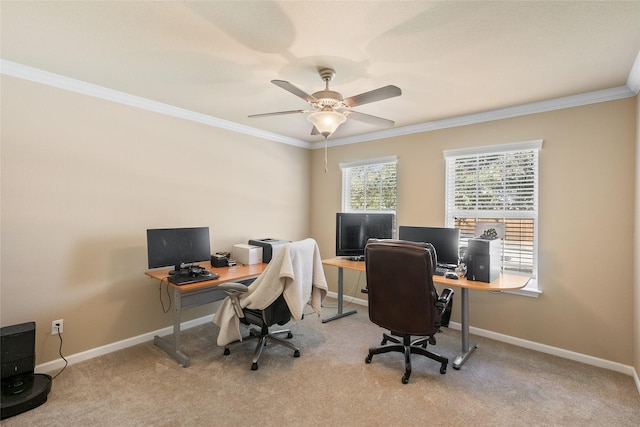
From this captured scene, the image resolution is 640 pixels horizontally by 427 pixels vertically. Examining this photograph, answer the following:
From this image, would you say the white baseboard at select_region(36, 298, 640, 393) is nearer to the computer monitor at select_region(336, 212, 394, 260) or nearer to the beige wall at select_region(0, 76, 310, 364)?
the beige wall at select_region(0, 76, 310, 364)

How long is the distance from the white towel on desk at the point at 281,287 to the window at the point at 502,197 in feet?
6.27

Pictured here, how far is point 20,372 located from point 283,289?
1.94m

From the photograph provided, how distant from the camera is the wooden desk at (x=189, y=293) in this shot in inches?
107

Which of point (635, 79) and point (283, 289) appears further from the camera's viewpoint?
point (283, 289)

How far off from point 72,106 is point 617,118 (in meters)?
4.69

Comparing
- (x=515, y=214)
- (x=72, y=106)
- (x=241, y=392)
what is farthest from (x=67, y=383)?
(x=515, y=214)

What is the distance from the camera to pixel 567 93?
274 cm

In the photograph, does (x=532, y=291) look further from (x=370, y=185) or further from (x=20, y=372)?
Answer: (x=20, y=372)

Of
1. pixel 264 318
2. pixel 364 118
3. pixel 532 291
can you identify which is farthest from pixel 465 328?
pixel 364 118

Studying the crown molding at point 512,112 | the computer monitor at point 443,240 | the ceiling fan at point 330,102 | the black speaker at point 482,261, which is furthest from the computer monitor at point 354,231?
the ceiling fan at point 330,102

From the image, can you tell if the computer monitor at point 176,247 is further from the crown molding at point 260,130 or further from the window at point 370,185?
the window at point 370,185

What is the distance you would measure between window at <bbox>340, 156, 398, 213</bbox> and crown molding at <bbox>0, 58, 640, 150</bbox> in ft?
1.26

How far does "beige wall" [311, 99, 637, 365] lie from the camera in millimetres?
2621

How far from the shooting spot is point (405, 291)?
8.11 feet
